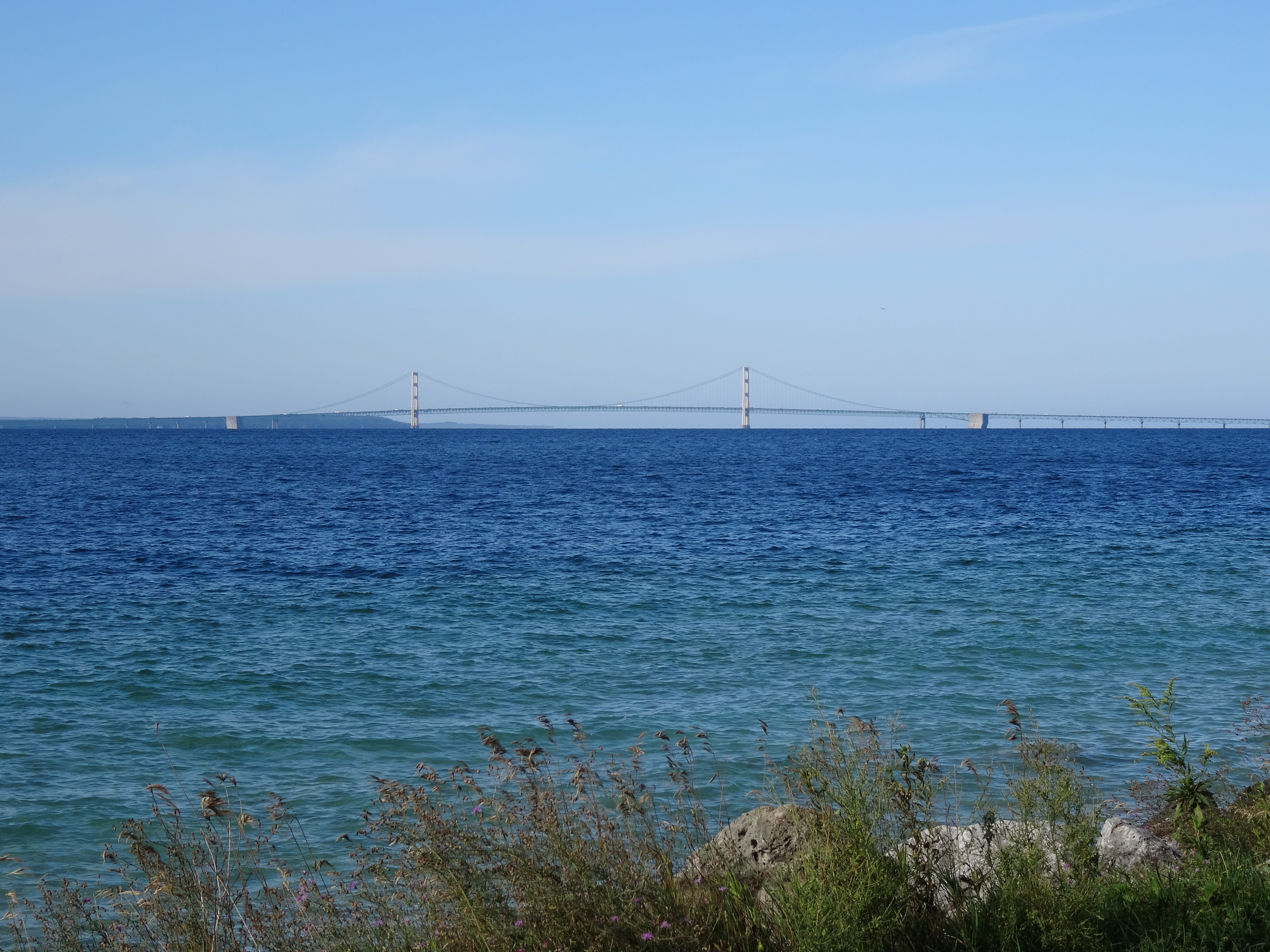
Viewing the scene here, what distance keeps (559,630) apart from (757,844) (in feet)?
36.4

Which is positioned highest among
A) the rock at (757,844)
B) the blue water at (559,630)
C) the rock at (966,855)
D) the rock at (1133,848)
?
the rock at (966,855)

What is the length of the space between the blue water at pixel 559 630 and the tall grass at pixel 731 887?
333cm

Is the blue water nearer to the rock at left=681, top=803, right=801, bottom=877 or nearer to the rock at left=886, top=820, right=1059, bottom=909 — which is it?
the rock at left=681, top=803, right=801, bottom=877

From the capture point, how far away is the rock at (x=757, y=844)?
5.46 metres

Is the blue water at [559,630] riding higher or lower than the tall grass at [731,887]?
lower

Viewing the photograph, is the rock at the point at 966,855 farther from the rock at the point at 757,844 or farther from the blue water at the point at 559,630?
the blue water at the point at 559,630

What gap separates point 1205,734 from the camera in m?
10.6

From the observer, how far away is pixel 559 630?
17047 mm

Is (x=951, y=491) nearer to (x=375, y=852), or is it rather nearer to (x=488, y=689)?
(x=488, y=689)

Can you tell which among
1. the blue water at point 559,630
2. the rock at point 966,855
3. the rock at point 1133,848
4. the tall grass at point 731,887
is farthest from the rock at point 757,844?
the blue water at point 559,630

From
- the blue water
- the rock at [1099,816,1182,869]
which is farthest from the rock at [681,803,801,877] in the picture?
the blue water

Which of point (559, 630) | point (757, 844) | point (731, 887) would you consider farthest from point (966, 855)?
point (559, 630)

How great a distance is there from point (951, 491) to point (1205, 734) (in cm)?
4277

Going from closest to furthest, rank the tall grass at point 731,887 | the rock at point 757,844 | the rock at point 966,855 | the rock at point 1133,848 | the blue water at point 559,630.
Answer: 1. the tall grass at point 731,887
2. the rock at point 966,855
3. the rock at point 757,844
4. the rock at point 1133,848
5. the blue water at point 559,630
